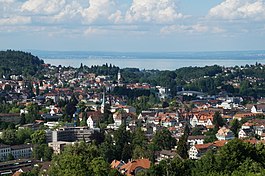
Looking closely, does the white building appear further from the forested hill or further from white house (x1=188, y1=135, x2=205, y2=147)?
the forested hill

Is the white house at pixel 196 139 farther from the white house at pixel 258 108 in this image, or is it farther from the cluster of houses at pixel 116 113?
the white house at pixel 258 108

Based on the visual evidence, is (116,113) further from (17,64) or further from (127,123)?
(17,64)

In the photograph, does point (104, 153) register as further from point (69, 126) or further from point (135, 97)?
point (135, 97)

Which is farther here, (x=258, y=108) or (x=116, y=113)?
(x=258, y=108)

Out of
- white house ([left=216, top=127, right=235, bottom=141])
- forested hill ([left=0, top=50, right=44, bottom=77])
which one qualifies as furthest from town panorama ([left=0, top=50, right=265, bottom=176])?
forested hill ([left=0, top=50, right=44, bottom=77])

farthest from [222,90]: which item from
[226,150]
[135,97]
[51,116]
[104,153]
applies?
[226,150]

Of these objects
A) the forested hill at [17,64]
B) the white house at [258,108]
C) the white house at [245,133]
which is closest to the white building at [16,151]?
the white house at [245,133]

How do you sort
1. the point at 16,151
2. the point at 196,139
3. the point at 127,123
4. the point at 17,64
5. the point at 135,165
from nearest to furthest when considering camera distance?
the point at 135,165, the point at 16,151, the point at 196,139, the point at 127,123, the point at 17,64

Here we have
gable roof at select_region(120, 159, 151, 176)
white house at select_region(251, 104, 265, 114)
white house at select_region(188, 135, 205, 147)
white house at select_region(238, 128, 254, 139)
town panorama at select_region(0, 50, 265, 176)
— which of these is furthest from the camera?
white house at select_region(251, 104, 265, 114)

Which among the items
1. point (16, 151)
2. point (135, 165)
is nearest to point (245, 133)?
point (135, 165)
